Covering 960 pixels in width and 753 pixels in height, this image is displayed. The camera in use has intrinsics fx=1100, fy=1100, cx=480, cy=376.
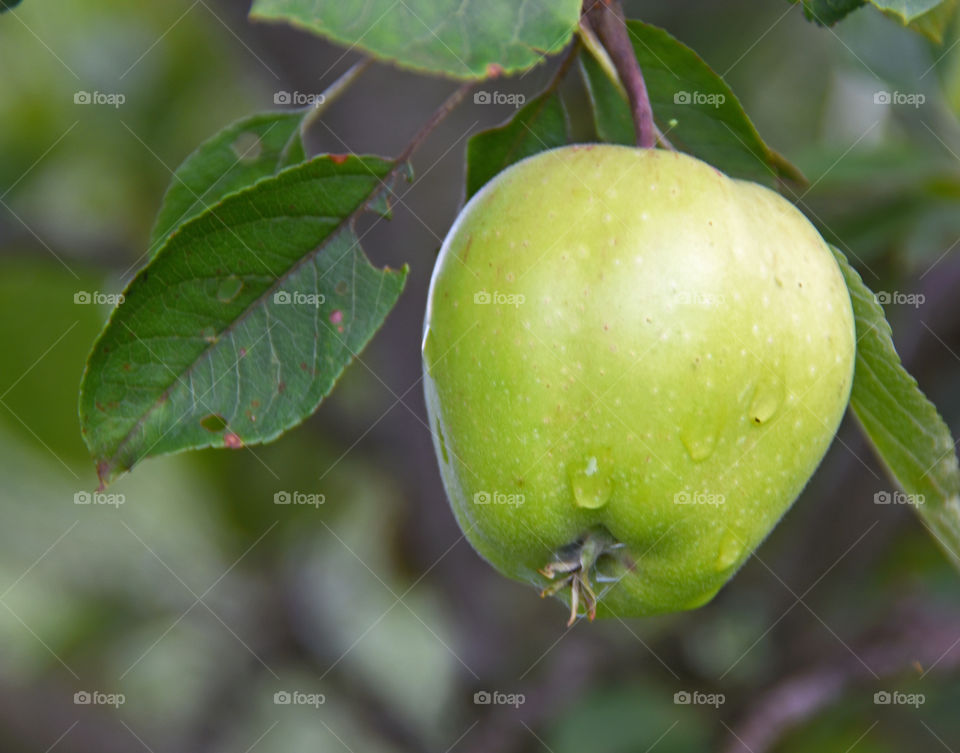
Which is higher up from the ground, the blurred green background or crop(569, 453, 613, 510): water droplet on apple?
crop(569, 453, 613, 510): water droplet on apple

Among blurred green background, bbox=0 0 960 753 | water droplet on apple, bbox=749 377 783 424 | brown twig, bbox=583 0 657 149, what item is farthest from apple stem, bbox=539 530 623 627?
blurred green background, bbox=0 0 960 753

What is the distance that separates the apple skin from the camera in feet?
2.02

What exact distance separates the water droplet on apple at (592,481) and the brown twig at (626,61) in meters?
0.20

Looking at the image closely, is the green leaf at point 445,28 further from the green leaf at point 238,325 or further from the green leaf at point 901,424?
the green leaf at point 901,424

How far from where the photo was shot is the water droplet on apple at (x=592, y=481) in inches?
24.7

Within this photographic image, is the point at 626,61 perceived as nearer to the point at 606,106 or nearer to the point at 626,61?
the point at 626,61

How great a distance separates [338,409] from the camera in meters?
1.70

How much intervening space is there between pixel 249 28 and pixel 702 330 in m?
1.08

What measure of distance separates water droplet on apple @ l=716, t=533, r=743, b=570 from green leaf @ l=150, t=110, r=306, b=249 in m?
0.40

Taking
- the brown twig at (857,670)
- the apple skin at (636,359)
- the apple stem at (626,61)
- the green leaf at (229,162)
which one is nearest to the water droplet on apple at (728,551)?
the apple skin at (636,359)

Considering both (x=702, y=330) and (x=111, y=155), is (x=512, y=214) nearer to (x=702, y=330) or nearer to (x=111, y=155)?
(x=702, y=330)

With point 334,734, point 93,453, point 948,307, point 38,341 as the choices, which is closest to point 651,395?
point 93,453

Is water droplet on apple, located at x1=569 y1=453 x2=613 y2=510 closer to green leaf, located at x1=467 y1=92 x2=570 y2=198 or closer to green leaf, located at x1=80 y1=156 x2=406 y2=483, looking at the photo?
green leaf, located at x1=80 y1=156 x2=406 y2=483

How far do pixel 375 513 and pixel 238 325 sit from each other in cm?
132
